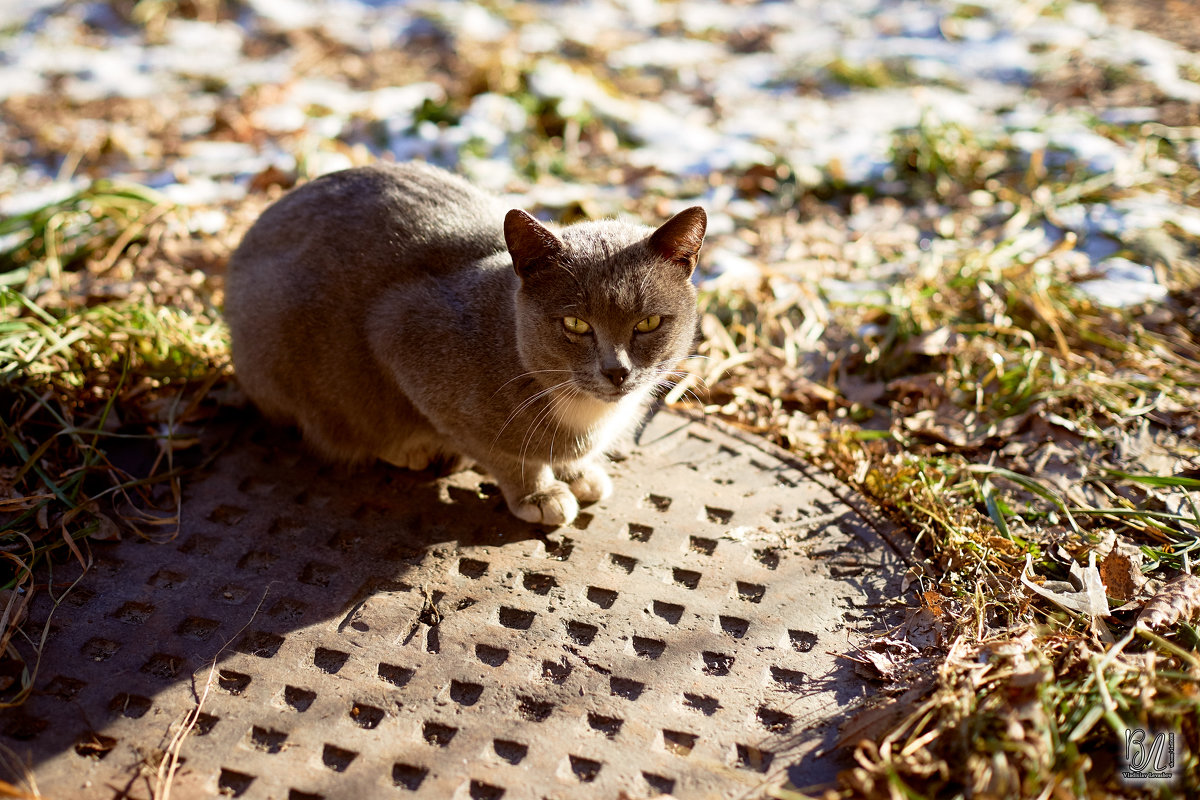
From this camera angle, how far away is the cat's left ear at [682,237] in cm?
226

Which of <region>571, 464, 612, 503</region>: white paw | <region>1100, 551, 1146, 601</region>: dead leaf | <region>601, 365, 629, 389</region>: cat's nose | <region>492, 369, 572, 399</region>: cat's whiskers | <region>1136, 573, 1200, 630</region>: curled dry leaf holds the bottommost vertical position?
<region>1100, 551, 1146, 601</region>: dead leaf

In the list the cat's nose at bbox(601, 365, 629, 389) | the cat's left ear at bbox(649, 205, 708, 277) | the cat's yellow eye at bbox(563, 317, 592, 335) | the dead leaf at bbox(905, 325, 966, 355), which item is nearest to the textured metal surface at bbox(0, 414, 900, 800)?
the cat's nose at bbox(601, 365, 629, 389)

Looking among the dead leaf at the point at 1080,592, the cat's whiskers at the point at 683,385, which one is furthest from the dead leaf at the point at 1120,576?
the cat's whiskers at the point at 683,385

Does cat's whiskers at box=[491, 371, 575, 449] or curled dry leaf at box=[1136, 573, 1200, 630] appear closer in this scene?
curled dry leaf at box=[1136, 573, 1200, 630]

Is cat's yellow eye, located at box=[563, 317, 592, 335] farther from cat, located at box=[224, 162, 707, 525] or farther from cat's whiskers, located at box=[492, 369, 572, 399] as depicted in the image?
cat's whiskers, located at box=[492, 369, 572, 399]

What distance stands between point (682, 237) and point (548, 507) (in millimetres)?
856

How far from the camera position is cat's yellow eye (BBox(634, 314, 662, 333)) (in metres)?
2.32

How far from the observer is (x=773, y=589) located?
216 centimetres

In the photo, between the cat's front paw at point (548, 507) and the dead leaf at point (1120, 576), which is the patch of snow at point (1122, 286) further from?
the cat's front paw at point (548, 507)

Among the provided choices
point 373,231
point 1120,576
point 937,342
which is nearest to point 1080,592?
point 1120,576

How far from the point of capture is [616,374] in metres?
2.22

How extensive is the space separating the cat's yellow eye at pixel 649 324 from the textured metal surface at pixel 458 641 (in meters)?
0.52

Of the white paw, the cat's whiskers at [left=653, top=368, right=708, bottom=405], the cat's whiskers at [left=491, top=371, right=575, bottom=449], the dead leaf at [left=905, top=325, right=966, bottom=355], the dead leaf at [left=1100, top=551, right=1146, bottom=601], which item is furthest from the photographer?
the dead leaf at [left=905, top=325, right=966, bottom=355]

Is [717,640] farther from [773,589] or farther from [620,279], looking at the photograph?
[620,279]
